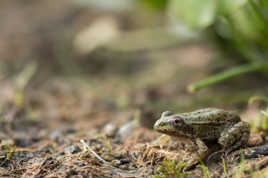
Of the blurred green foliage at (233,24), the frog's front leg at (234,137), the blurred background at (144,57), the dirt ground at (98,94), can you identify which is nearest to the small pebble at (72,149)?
the dirt ground at (98,94)

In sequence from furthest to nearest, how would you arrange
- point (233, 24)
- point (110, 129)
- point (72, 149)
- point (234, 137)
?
point (233, 24)
point (110, 129)
point (72, 149)
point (234, 137)

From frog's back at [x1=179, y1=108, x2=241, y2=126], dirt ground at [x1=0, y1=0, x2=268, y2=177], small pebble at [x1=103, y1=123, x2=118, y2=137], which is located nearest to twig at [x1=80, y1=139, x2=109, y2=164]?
dirt ground at [x1=0, y1=0, x2=268, y2=177]

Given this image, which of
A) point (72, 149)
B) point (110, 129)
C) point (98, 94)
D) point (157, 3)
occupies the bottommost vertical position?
point (72, 149)

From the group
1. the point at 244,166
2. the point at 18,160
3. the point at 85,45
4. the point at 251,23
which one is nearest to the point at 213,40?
the point at 251,23

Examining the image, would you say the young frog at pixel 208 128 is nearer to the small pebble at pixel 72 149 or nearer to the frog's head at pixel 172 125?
the frog's head at pixel 172 125

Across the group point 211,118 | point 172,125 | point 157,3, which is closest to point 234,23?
point 157,3

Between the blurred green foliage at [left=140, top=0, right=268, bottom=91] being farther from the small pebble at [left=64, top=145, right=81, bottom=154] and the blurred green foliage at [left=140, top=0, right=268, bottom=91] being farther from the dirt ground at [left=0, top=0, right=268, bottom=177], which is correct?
the small pebble at [left=64, top=145, right=81, bottom=154]

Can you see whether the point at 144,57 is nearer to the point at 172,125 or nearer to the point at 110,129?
the point at 110,129
